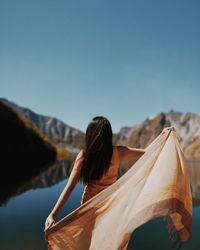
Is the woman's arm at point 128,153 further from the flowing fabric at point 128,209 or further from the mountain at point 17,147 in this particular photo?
the mountain at point 17,147

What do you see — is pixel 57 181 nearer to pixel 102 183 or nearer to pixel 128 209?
pixel 102 183

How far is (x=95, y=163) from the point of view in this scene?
325 centimetres

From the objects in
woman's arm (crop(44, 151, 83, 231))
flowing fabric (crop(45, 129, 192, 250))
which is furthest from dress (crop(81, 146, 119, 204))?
woman's arm (crop(44, 151, 83, 231))

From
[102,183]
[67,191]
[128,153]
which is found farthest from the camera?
[128,153]

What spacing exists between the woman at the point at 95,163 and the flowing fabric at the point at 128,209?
5.1 inches

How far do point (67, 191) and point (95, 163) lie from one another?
432 millimetres

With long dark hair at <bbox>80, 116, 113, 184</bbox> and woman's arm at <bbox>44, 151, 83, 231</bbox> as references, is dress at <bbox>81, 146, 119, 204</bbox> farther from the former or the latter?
woman's arm at <bbox>44, 151, 83, 231</bbox>

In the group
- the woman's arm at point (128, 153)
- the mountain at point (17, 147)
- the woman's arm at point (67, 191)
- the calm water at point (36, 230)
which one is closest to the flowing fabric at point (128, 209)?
the woman's arm at point (67, 191)

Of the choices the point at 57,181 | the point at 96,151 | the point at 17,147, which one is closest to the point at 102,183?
the point at 96,151

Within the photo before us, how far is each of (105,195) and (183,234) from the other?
3.26 ft

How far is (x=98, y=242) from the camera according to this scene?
3.16m

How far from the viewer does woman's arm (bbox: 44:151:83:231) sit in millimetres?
3143

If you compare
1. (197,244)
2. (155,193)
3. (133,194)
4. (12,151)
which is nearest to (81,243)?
(133,194)

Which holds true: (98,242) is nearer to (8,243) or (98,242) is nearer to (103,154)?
(103,154)
